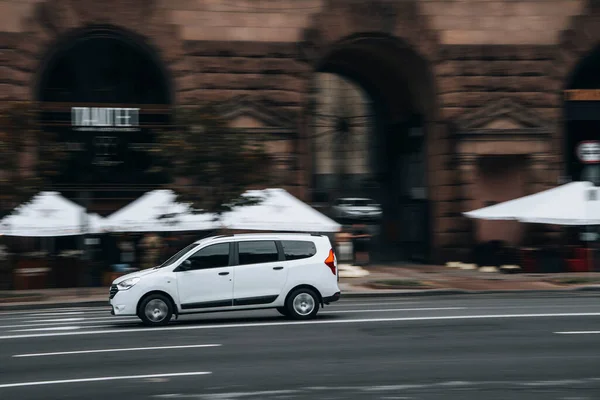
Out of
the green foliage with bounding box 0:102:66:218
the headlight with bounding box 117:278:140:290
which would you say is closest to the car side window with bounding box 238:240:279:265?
the headlight with bounding box 117:278:140:290

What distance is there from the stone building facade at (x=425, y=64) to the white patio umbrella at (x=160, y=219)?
4.31 metres

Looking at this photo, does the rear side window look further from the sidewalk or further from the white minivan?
the sidewalk

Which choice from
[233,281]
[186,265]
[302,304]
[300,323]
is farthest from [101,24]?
[300,323]

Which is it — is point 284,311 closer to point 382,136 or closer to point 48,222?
point 48,222

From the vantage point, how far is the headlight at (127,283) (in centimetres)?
1694

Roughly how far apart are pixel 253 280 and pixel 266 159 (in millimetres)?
11452

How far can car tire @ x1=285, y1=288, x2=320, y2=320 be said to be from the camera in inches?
682

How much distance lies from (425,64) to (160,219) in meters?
11.1

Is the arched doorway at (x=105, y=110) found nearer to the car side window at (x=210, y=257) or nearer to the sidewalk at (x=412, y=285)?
the sidewalk at (x=412, y=285)

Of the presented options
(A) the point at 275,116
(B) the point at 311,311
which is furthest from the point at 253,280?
(A) the point at 275,116

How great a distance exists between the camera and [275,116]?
3109cm

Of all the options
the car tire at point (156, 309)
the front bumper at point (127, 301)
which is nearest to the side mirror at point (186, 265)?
the car tire at point (156, 309)

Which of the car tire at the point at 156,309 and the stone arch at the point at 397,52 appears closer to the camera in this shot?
the car tire at the point at 156,309

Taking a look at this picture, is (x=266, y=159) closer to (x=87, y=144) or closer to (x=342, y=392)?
(x=87, y=144)
